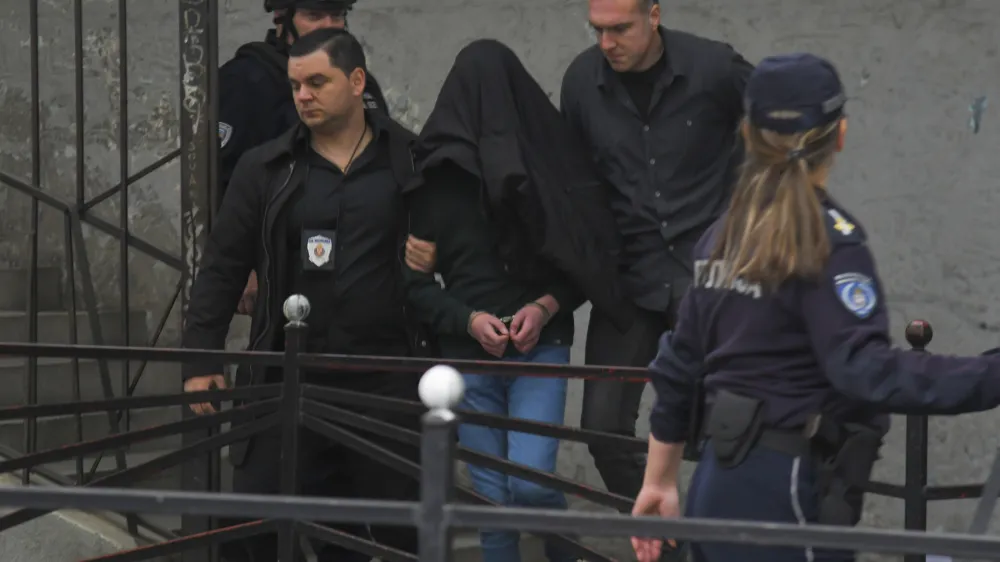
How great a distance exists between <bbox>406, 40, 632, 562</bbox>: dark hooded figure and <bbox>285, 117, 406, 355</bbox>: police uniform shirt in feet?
0.28

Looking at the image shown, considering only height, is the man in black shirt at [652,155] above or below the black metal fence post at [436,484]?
above

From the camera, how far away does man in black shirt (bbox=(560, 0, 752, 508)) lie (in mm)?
4320

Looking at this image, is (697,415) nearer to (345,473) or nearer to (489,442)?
(489,442)

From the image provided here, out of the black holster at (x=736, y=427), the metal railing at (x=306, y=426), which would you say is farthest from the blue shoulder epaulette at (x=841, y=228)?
the metal railing at (x=306, y=426)

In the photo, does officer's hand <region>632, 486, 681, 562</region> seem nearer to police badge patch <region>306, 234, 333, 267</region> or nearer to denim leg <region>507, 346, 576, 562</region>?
denim leg <region>507, 346, 576, 562</region>

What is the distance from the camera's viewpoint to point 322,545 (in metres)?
4.63

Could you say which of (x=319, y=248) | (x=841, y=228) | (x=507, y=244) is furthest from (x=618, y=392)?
(x=841, y=228)

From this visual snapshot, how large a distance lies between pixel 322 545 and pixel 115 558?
2.24 feet

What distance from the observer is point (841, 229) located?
109 inches

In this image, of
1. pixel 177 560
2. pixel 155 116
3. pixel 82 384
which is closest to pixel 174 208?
pixel 155 116

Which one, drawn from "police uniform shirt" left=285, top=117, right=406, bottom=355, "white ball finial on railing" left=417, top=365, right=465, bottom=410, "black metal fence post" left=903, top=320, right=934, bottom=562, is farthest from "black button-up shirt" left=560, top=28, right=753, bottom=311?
"white ball finial on railing" left=417, top=365, right=465, bottom=410

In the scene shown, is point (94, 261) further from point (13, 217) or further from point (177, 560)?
point (177, 560)

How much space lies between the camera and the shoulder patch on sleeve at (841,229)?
2.75 meters

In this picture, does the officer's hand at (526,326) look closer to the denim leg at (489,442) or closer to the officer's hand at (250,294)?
→ the denim leg at (489,442)
